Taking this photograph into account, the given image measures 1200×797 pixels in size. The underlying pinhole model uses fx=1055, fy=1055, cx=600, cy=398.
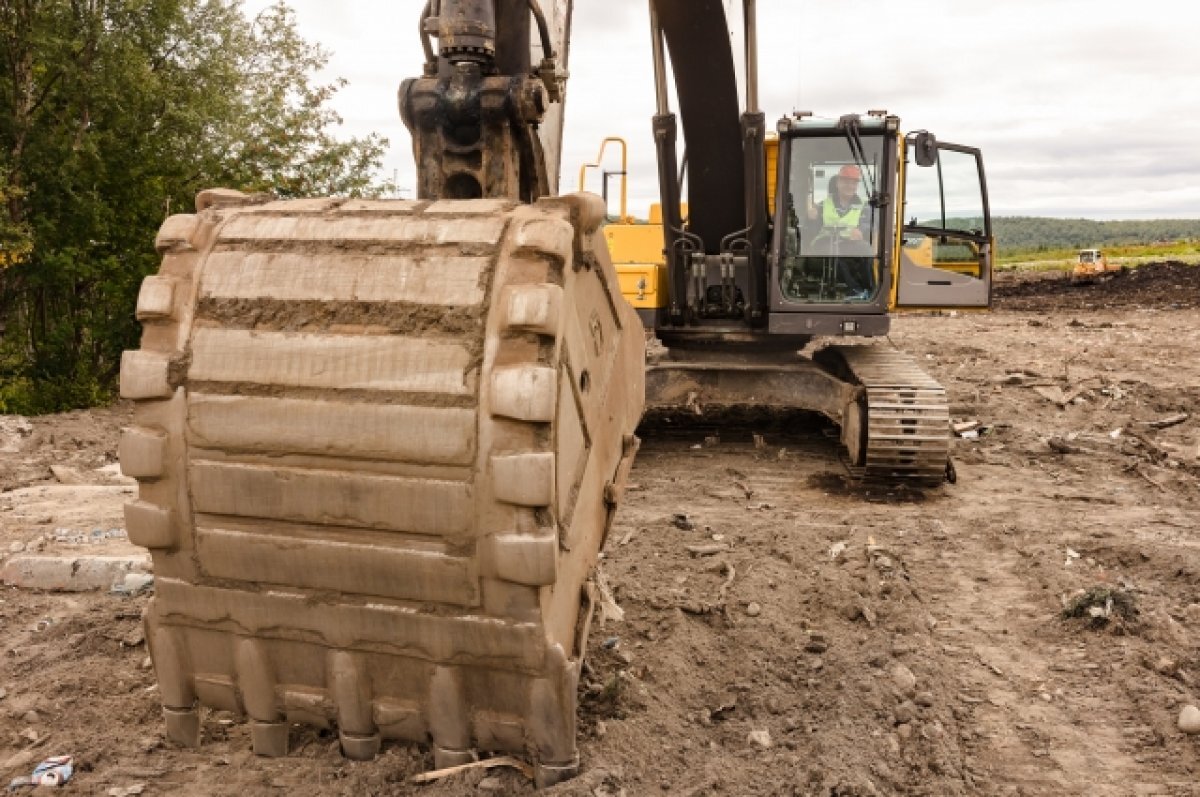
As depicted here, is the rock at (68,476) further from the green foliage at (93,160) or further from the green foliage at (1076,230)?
the green foliage at (1076,230)

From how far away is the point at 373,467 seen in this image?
2.80 meters

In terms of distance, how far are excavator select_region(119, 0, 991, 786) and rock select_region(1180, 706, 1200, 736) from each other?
2.39 metres

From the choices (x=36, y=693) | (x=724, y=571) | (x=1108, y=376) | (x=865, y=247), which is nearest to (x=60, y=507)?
(x=36, y=693)

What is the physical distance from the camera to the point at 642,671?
398 centimetres

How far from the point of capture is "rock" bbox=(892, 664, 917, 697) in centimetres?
407

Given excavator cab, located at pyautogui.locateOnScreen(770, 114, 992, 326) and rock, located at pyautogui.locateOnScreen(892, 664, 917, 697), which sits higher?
excavator cab, located at pyautogui.locateOnScreen(770, 114, 992, 326)

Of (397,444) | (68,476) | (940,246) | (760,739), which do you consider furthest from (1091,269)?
(397,444)

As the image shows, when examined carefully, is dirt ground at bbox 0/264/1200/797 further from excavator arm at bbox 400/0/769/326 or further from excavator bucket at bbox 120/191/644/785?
excavator arm at bbox 400/0/769/326

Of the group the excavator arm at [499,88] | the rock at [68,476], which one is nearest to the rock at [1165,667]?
the excavator arm at [499,88]

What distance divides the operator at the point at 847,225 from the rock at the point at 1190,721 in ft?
15.9

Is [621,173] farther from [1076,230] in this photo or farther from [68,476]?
[1076,230]

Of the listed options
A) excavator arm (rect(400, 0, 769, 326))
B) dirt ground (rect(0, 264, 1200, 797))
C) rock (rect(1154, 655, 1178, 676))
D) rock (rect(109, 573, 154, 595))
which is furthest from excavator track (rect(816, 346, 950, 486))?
rock (rect(109, 573, 154, 595))

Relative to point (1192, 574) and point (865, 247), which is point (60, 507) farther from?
point (1192, 574)

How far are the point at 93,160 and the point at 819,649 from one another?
37.6 ft
